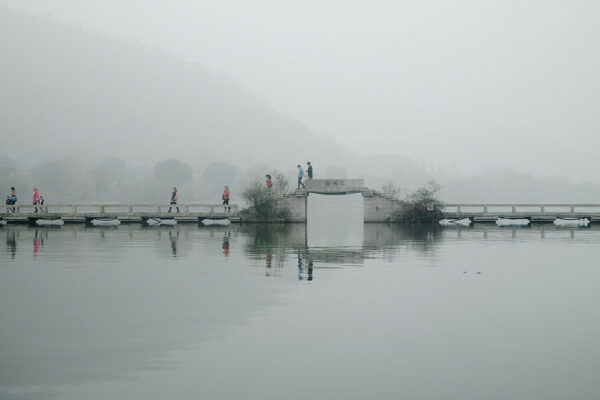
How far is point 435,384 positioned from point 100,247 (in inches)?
971

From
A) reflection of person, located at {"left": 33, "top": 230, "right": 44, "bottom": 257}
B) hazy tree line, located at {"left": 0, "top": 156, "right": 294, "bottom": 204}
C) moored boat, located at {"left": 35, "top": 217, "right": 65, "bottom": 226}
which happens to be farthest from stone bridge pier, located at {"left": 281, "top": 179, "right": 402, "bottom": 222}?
hazy tree line, located at {"left": 0, "top": 156, "right": 294, "bottom": 204}

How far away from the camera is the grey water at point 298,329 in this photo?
9.05m

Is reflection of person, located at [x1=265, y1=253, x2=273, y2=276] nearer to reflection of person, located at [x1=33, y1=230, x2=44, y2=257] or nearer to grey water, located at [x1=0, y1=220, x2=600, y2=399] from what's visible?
grey water, located at [x1=0, y1=220, x2=600, y2=399]

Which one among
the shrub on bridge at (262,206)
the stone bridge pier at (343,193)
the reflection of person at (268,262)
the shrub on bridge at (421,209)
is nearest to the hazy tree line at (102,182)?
the shrub on bridge at (262,206)

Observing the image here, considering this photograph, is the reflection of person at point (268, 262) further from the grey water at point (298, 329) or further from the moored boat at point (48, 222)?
the moored boat at point (48, 222)

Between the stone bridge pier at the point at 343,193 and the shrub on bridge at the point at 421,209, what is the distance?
68 cm

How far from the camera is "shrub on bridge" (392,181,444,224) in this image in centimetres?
5506

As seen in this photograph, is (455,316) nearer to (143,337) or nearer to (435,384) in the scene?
(435,384)

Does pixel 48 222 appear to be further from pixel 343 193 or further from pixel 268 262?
pixel 268 262

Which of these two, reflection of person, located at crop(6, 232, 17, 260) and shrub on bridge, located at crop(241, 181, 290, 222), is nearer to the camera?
reflection of person, located at crop(6, 232, 17, 260)

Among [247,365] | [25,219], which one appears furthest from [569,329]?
[25,219]

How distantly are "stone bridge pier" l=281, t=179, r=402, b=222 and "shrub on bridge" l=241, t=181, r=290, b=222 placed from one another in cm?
77

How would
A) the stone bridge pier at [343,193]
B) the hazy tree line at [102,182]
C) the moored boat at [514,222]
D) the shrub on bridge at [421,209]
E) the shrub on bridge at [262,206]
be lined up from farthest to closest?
the hazy tree line at [102,182] → the moored boat at [514,222] → the shrub on bridge at [421,209] → the stone bridge pier at [343,193] → the shrub on bridge at [262,206]

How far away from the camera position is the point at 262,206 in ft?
177
